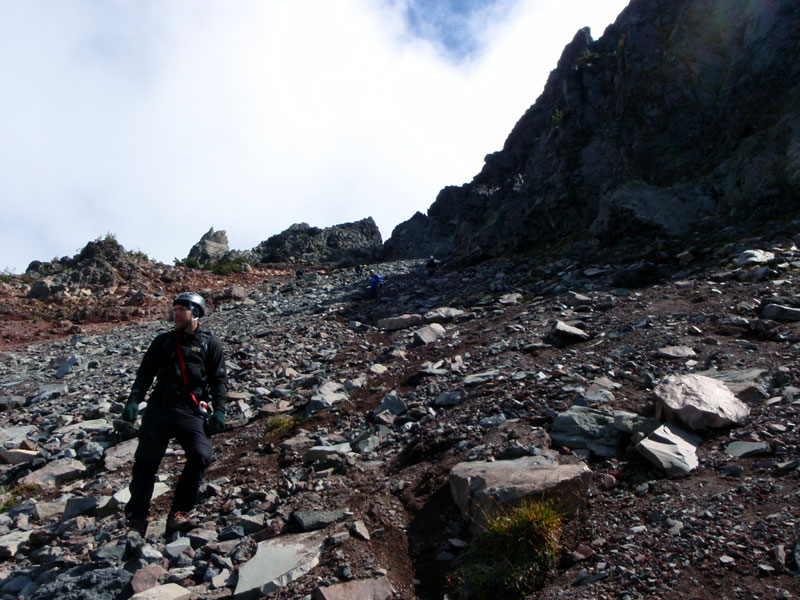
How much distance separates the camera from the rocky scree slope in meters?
4.07

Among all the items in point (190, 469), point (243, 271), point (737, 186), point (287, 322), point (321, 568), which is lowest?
point (321, 568)

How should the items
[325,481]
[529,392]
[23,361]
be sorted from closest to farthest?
[325,481] → [529,392] → [23,361]

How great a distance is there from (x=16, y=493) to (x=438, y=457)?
18.4ft

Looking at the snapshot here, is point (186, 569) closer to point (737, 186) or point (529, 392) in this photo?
point (529, 392)

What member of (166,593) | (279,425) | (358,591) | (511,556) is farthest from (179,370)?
(511,556)

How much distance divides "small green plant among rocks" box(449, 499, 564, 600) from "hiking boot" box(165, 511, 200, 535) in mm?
2686

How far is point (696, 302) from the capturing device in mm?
11070

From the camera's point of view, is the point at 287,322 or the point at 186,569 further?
the point at 287,322

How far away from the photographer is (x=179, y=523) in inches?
212

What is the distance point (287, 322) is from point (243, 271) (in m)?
22.0

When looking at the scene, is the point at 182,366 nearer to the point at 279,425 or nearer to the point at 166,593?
the point at 166,593

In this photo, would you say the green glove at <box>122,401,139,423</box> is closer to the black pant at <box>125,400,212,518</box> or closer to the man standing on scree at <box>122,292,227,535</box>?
the man standing on scree at <box>122,292,227,535</box>

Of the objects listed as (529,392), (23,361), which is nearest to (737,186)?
(529,392)

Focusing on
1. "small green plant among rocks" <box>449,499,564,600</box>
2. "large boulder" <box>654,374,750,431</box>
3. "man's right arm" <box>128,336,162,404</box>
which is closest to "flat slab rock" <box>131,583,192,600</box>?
"small green plant among rocks" <box>449,499,564,600</box>
